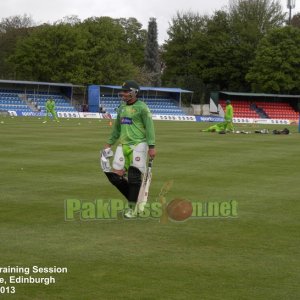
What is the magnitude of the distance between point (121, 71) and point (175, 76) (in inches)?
485

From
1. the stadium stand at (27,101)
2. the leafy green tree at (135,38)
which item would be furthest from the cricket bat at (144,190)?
the leafy green tree at (135,38)

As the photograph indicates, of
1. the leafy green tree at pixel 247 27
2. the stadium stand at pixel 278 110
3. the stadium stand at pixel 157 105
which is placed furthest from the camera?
the leafy green tree at pixel 247 27

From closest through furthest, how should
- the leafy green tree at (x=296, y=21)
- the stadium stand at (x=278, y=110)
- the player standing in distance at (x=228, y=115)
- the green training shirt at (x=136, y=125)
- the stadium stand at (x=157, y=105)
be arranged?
the green training shirt at (x=136, y=125) → the player standing in distance at (x=228, y=115) → the stadium stand at (x=157, y=105) → the stadium stand at (x=278, y=110) → the leafy green tree at (x=296, y=21)

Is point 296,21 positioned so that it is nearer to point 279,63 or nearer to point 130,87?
point 279,63

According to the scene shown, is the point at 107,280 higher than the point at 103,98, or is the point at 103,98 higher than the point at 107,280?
the point at 103,98

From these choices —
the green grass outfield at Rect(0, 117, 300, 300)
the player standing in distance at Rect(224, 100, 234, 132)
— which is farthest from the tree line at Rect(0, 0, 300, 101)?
the green grass outfield at Rect(0, 117, 300, 300)

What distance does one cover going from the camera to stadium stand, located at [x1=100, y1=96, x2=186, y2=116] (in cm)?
7225

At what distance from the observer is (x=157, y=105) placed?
75.8 metres

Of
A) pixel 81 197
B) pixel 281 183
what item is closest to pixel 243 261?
pixel 81 197

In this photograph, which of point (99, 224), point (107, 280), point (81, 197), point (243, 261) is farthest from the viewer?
point (81, 197)

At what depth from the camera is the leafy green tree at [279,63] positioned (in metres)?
83.9

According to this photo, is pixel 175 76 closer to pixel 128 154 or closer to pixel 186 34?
pixel 186 34

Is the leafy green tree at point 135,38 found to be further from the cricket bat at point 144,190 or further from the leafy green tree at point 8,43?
the cricket bat at point 144,190

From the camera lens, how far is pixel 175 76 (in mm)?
94188
